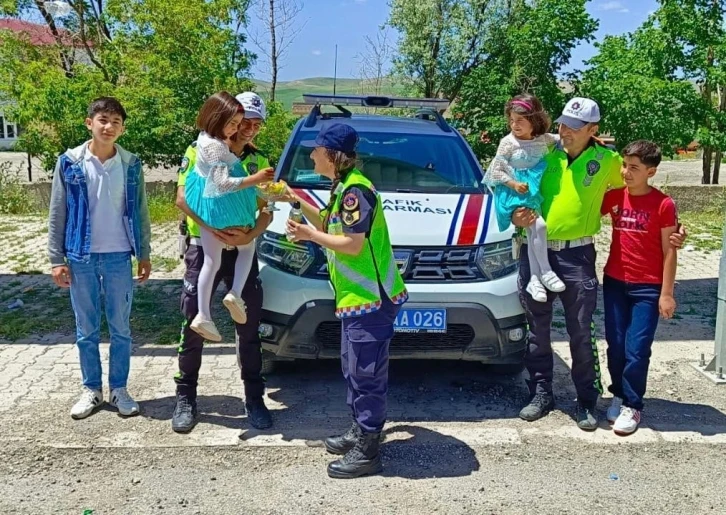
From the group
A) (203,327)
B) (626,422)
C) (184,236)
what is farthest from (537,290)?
(184,236)

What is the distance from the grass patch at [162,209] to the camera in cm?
1300

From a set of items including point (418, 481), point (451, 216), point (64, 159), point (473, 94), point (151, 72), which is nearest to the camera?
point (418, 481)

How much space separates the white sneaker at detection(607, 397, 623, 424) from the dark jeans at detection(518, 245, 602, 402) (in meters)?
0.15

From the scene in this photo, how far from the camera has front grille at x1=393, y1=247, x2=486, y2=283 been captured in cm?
423

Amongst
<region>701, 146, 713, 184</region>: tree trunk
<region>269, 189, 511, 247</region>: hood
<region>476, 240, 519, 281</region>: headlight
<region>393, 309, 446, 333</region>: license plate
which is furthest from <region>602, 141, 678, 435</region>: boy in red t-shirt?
<region>701, 146, 713, 184</region>: tree trunk

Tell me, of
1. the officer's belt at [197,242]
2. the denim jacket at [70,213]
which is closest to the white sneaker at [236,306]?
the officer's belt at [197,242]

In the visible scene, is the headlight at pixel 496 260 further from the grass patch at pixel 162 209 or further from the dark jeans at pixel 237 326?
the grass patch at pixel 162 209

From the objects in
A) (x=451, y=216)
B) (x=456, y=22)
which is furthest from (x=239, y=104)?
(x=456, y=22)

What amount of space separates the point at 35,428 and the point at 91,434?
36 centimetres

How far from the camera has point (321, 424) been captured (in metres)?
4.25

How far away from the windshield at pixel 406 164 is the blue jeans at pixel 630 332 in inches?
54.0

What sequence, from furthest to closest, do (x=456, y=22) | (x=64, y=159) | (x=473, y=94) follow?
1. (x=456, y=22)
2. (x=473, y=94)
3. (x=64, y=159)

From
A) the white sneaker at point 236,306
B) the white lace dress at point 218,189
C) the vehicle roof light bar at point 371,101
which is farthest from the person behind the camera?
the vehicle roof light bar at point 371,101

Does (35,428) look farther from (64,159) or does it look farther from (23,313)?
(23,313)
